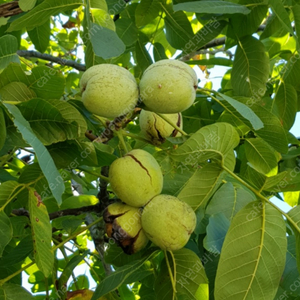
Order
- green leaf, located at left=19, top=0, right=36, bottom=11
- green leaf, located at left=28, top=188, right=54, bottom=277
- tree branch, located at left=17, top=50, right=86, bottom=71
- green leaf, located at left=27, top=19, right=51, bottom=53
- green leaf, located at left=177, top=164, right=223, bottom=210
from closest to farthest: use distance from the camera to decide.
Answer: green leaf, located at left=28, top=188, right=54, bottom=277 < green leaf, located at left=177, top=164, right=223, bottom=210 < green leaf, located at left=19, top=0, right=36, bottom=11 < green leaf, located at left=27, top=19, right=51, bottom=53 < tree branch, located at left=17, top=50, right=86, bottom=71

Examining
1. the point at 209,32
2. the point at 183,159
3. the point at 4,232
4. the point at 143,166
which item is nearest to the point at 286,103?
the point at 209,32

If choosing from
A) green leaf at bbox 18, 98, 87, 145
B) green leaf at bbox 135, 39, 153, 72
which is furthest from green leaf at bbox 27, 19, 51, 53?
green leaf at bbox 18, 98, 87, 145

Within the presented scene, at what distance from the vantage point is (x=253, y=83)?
223 cm

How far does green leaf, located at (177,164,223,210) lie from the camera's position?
165 centimetres

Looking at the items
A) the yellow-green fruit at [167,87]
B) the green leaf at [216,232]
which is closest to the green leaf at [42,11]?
the yellow-green fruit at [167,87]

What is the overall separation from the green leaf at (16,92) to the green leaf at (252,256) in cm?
86

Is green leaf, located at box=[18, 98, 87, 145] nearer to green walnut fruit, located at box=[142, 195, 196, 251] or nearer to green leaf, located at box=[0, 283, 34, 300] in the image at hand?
green walnut fruit, located at box=[142, 195, 196, 251]

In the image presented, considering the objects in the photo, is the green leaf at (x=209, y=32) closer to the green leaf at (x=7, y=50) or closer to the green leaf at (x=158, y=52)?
the green leaf at (x=158, y=52)

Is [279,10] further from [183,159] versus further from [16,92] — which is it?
[16,92]

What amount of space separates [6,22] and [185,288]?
147 cm

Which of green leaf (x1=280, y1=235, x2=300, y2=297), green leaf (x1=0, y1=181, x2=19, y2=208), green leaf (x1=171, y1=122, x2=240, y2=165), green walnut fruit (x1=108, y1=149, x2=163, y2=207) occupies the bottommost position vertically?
green leaf (x1=280, y1=235, x2=300, y2=297)

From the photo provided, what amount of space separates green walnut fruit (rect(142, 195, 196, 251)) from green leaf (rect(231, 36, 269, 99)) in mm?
950

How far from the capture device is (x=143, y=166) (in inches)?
60.0

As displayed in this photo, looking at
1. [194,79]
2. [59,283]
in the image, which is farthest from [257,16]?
[59,283]
